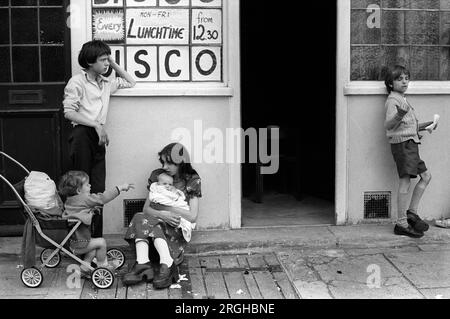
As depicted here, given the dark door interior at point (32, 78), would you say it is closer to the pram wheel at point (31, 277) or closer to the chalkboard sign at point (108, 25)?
the chalkboard sign at point (108, 25)

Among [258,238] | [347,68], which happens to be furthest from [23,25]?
[347,68]

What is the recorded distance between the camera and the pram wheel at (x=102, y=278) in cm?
535

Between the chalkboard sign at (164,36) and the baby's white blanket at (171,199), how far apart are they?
4.01 feet

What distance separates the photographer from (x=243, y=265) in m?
6.05

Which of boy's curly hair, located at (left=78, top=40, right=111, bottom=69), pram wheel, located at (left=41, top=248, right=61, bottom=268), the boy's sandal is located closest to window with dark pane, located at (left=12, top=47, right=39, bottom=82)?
boy's curly hair, located at (left=78, top=40, right=111, bottom=69)

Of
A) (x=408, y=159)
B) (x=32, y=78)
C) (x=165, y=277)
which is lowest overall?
(x=165, y=277)

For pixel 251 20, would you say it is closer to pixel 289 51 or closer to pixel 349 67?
pixel 289 51

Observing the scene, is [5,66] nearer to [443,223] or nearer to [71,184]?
[71,184]

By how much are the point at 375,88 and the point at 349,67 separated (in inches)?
13.2

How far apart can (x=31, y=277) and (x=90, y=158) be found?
1.20 m

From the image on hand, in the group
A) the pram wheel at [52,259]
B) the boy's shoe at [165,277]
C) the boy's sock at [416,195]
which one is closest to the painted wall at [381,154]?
the boy's sock at [416,195]

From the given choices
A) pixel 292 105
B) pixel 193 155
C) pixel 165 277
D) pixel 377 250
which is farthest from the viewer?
pixel 292 105

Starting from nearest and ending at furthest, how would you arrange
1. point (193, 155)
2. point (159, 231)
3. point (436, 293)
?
point (436, 293)
point (159, 231)
point (193, 155)

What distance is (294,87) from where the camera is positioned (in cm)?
960
